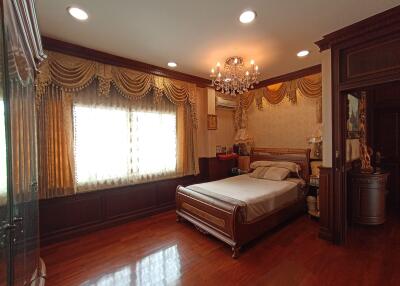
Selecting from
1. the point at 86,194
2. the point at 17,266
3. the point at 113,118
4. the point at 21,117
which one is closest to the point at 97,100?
the point at 113,118

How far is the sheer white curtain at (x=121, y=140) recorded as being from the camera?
2.90 metres

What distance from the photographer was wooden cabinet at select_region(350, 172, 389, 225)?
294cm

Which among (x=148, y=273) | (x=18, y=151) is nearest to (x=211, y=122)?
(x=148, y=273)

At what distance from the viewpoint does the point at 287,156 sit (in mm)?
4074

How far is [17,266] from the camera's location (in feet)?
4.28

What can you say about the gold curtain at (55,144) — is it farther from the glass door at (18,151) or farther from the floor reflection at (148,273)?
the floor reflection at (148,273)

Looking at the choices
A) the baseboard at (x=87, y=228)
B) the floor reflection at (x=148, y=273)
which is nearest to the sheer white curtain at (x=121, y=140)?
the baseboard at (x=87, y=228)

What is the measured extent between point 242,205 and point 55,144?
252cm

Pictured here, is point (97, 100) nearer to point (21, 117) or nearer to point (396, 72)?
point (21, 117)

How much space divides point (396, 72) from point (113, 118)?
11.7 feet

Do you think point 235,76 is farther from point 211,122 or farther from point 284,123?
point 284,123

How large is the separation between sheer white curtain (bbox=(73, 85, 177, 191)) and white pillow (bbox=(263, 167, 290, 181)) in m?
1.77

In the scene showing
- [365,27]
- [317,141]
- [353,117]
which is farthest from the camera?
[317,141]

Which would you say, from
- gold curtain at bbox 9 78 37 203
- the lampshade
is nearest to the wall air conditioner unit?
the lampshade
